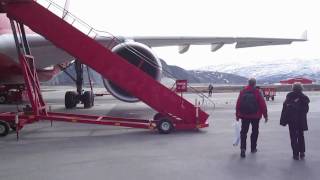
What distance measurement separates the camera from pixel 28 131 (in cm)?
1013

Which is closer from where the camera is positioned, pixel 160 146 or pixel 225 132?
pixel 160 146

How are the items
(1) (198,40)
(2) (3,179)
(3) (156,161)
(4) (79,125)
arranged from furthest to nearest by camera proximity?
1. (1) (198,40)
2. (4) (79,125)
3. (3) (156,161)
4. (2) (3,179)

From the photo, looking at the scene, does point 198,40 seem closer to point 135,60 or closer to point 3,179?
point 135,60

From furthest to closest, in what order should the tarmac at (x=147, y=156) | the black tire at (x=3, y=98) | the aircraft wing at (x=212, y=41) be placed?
the black tire at (x=3, y=98), the aircraft wing at (x=212, y=41), the tarmac at (x=147, y=156)

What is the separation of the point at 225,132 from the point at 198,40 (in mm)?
7934

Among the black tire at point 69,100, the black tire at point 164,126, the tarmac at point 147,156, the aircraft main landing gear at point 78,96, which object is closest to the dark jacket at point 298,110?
the tarmac at point 147,156

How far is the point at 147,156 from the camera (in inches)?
272

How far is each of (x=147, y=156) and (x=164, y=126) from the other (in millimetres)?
2540

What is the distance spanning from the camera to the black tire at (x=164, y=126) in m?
9.39

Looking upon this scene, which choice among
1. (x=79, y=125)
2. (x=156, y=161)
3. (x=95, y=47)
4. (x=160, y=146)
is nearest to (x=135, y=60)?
(x=79, y=125)

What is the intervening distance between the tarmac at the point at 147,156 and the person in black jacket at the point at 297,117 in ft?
0.73

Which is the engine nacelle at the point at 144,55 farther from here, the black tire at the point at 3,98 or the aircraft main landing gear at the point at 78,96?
the black tire at the point at 3,98

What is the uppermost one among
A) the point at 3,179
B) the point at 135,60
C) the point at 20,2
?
the point at 20,2

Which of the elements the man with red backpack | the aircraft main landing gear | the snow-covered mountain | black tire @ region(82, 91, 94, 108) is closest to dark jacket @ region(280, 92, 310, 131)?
the man with red backpack
